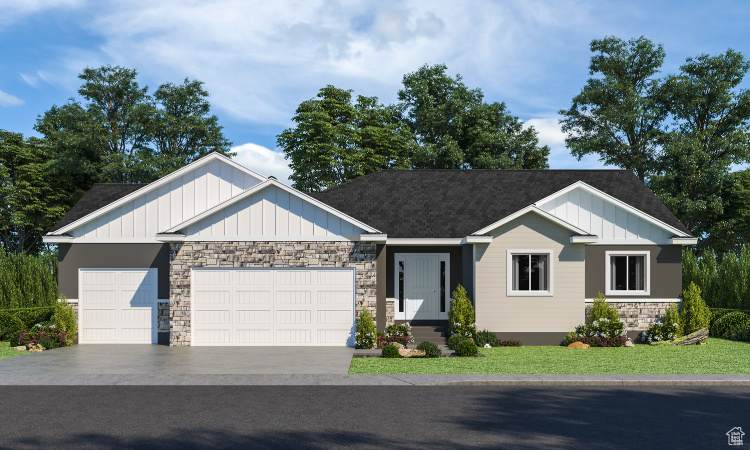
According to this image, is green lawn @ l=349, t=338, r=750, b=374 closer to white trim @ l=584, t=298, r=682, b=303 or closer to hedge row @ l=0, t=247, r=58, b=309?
white trim @ l=584, t=298, r=682, b=303

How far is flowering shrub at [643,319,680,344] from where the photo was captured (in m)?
18.5

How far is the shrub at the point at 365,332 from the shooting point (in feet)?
55.0

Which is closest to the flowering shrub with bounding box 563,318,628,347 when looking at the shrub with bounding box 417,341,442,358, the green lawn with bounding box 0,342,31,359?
the shrub with bounding box 417,341,442,358

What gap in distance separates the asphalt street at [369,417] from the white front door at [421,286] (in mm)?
8901

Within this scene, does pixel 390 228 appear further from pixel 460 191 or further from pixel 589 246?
pixel 589 246

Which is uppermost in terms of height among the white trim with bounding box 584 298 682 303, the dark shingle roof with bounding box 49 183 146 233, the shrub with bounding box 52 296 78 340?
the dark shingle roof with bounding box 49 183 146 233

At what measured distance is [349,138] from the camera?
39.9m

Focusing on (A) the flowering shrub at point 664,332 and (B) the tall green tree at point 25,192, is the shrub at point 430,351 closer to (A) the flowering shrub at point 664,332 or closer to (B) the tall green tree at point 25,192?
(A) the flowering shrub at point 664,332

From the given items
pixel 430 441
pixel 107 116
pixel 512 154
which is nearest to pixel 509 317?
pixel 430 441

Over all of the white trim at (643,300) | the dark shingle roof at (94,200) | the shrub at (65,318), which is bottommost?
the shrub at (65,318)

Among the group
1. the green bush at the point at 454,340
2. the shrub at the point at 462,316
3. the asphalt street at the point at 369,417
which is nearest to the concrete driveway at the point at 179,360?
the asphalt street at the point at 369,417

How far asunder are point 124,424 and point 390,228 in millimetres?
12435

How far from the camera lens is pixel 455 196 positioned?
22.7 m

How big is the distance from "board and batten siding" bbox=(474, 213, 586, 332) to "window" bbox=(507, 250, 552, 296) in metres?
0.16
